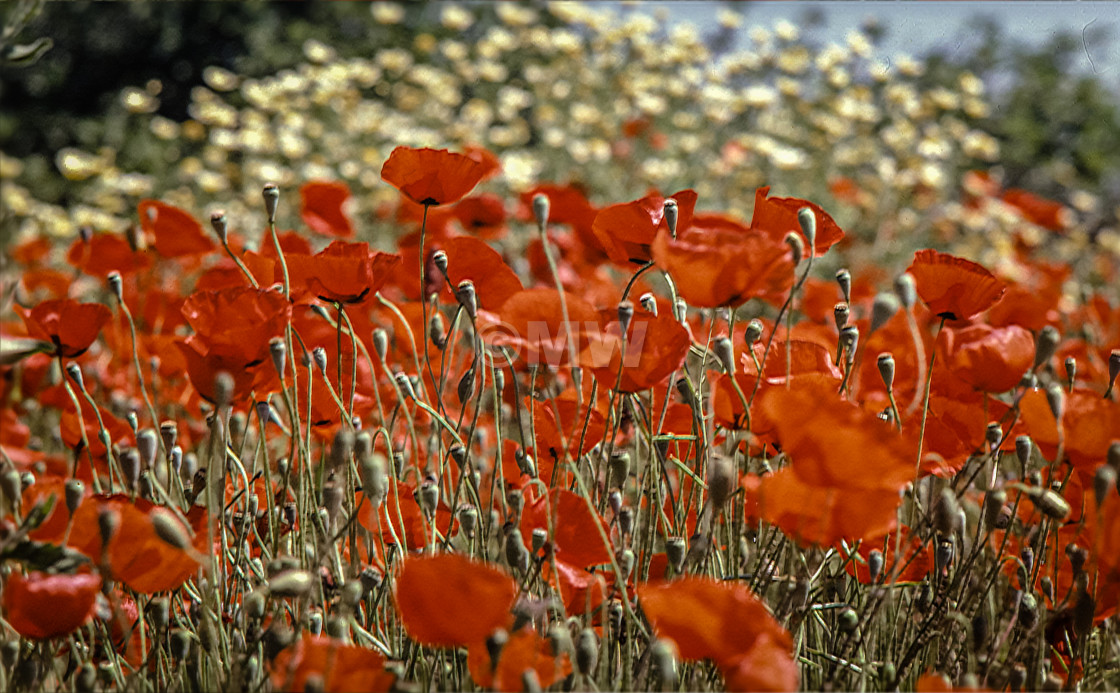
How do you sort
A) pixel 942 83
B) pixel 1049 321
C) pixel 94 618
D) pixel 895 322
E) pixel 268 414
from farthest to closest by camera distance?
→ pixel 942 83 → pixel 1049 321 → pixel 895 322 → pixel 268 414 → pixel 94 618

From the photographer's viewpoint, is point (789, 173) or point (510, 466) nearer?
point (510, 466)

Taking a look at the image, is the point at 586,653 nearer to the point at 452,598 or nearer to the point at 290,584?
the point at 452,598

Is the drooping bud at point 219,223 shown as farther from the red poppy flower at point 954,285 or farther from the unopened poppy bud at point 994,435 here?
the unopened poppy bud at point 994,435

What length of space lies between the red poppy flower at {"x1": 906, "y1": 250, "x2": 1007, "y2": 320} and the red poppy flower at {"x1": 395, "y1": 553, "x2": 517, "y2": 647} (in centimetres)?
62

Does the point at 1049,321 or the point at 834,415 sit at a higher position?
the point at 834,415

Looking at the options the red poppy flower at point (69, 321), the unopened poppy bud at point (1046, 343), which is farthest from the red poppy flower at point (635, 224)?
the red poppy flower at point (69, 321)

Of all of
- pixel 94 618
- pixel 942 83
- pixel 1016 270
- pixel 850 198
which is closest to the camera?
pixel 94 618

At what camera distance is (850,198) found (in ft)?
14.0

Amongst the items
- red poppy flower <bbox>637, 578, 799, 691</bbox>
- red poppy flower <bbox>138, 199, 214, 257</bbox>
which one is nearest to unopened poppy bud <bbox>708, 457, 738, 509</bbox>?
red poppy flower <bbox>637, 578, 799, 691</bbox>

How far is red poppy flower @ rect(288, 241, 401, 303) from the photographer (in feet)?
3.73

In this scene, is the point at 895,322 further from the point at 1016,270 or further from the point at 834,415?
the point at 1016,270

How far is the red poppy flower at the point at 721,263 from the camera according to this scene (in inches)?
37.6

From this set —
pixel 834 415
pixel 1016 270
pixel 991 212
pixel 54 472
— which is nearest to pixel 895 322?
pixel 834 415

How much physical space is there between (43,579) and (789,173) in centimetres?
Answer: 482
